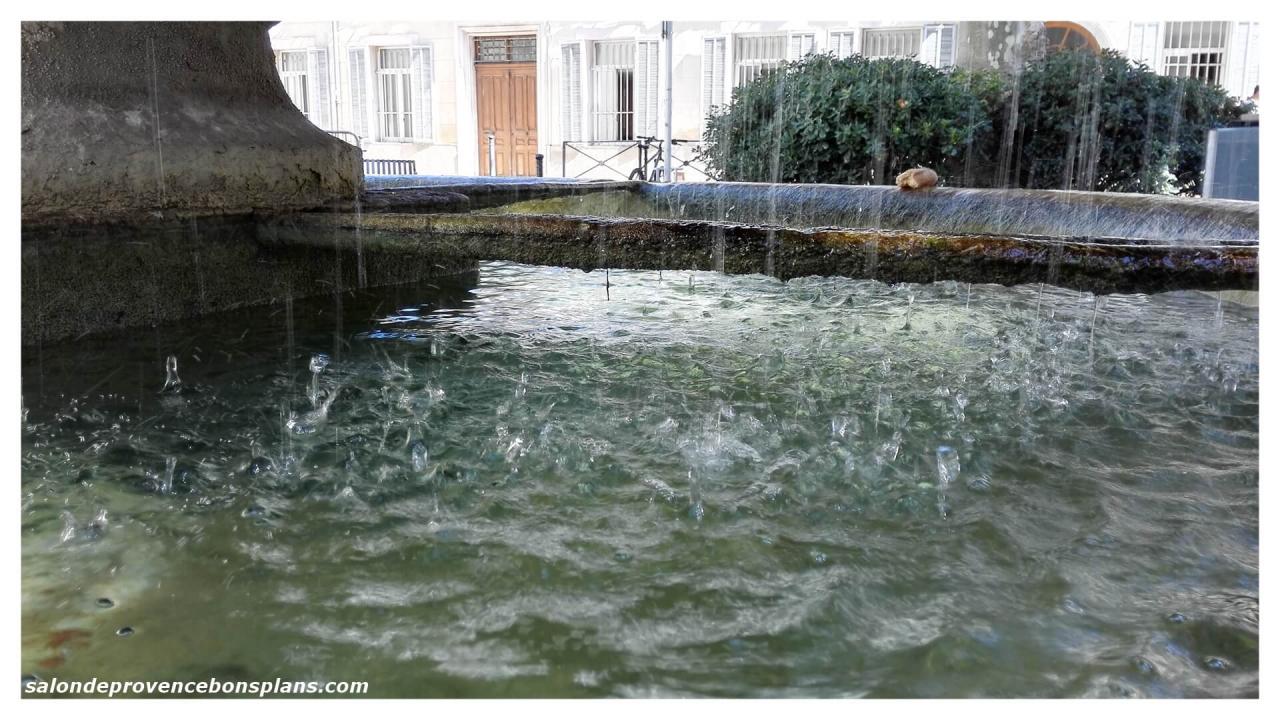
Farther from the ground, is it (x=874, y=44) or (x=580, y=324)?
(x=874, y=44)

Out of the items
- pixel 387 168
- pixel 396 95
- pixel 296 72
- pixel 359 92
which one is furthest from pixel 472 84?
pixel 296 72

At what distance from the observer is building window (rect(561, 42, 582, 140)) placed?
1511 centimetres

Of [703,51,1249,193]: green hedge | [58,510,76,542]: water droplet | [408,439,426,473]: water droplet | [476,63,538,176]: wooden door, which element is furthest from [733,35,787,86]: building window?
[58,510,76,542]: water droplet

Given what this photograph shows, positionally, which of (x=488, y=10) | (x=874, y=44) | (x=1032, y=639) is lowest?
(x=1032, y=639)

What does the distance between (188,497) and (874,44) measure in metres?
13.8

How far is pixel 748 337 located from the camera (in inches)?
160

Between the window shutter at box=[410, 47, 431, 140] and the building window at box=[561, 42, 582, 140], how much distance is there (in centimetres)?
271

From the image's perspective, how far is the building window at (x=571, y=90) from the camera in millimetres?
15109

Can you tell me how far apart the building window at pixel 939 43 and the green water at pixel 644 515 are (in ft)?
34.6

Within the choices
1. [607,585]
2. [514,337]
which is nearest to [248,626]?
[607,585]

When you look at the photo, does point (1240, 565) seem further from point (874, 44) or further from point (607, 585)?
point (874, 44)

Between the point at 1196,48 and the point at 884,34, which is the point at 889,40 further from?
the point at 1196,48

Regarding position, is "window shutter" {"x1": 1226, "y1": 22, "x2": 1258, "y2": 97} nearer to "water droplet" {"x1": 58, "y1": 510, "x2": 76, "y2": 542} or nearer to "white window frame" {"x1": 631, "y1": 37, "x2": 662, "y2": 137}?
"white window frame" {"x1": 631, "y1": 37, "x2": 662, "y2": 137}

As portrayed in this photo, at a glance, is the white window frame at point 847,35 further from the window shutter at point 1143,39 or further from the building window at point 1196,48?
the building window at point 1196,48
